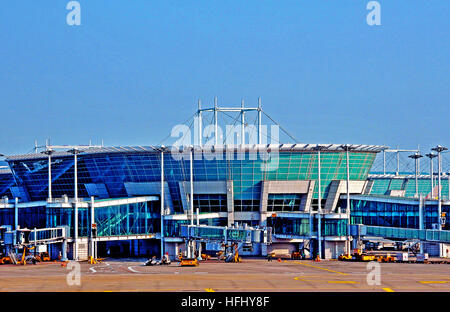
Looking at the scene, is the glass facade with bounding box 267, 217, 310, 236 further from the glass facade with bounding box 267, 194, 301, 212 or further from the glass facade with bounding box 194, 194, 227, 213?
the glass facade with bounding box 194, 194, 227, 213

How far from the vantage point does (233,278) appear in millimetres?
97688

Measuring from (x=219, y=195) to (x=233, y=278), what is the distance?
A: 233 feet

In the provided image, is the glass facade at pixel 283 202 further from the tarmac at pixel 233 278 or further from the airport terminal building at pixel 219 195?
the tarmac at pixel 233 278

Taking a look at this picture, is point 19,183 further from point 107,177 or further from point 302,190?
point 302,190

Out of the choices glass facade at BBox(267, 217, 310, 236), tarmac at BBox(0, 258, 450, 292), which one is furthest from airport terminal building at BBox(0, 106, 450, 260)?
tarmac at BBox(0, 258, 450, 292)

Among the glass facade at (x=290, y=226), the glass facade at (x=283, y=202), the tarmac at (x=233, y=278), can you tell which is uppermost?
the glass facade at (x=283, y=202)

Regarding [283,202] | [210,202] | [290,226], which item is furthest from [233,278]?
[283,202]

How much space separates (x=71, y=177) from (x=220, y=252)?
47012mm

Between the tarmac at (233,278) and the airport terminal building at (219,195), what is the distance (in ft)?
99.7

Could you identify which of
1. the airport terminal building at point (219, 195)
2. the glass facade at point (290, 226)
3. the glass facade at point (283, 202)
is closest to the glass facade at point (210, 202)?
the airport terminal building at point (219, 195)

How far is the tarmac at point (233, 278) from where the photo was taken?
84.7 m

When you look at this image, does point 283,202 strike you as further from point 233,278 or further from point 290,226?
point 233,278

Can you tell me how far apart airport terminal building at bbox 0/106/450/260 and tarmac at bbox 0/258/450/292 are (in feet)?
99.7
